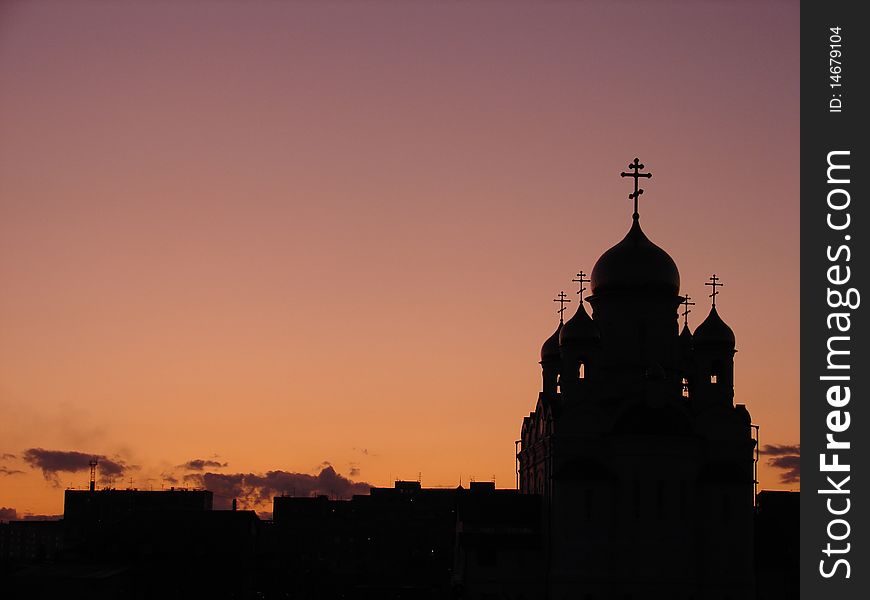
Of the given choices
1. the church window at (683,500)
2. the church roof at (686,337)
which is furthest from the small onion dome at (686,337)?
the church window at (683,500)

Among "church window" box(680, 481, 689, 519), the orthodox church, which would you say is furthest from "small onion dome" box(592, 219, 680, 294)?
"church window" box(680, 481, 689, 519)

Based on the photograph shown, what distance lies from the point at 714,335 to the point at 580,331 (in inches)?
208

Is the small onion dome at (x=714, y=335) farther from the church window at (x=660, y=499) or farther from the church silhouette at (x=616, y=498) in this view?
the church window at (x=660, y=499)

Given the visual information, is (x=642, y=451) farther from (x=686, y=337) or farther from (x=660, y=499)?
(x=686, y=337)

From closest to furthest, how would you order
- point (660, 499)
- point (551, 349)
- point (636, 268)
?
point (660, 499) < point (636, 268) < point (551, 349)

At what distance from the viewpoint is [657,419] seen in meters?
52.6

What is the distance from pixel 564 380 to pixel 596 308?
10.3ft

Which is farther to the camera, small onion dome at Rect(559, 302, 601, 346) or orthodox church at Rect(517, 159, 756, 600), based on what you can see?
small onion dome at Rect(559, 302, 601, 346)

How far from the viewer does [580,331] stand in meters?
56.0

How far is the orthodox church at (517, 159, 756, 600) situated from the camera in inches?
2034

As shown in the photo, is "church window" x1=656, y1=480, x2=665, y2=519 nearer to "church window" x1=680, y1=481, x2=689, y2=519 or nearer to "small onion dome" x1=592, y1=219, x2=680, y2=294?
"church window" x1=680, y1=481, x2=689, y2=519

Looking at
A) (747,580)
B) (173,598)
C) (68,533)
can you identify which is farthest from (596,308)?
(68,533)

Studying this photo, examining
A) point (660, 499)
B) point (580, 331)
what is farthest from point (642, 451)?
point (580, 331)

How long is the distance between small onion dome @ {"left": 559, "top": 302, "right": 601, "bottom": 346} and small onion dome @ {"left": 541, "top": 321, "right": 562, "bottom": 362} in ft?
19.6
